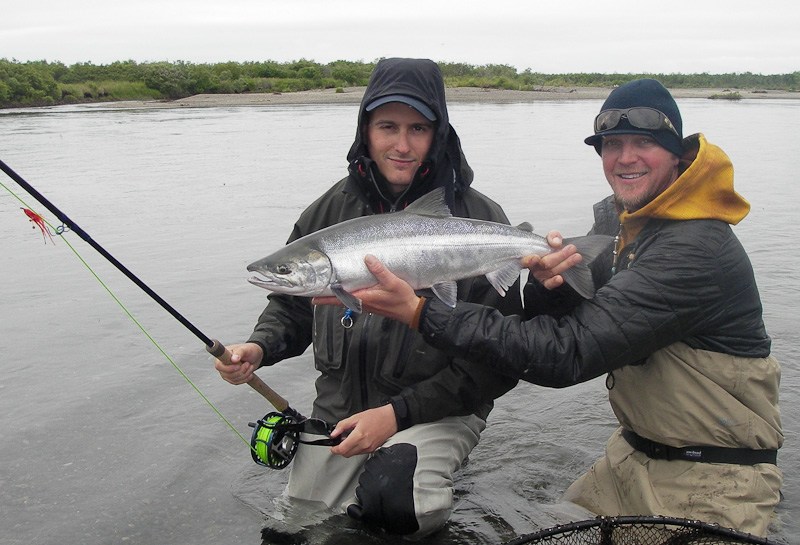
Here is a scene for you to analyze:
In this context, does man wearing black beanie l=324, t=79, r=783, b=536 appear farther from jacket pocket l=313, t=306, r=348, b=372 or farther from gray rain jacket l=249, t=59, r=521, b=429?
jacket pocket l=313, t=306, r=348, b=372

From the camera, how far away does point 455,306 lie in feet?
11.8

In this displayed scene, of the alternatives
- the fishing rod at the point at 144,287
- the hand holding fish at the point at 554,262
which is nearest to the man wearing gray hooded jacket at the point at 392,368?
the fishing rod at the point at 144,287

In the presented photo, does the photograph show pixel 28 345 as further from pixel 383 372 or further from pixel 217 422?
pixel 383 372

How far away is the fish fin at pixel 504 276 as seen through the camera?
384 cm

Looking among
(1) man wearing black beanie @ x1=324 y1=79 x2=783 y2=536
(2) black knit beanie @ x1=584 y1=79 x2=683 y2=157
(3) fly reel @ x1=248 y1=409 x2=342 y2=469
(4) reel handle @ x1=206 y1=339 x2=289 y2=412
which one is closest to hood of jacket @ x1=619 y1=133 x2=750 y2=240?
(1) man wearing black beanie @ x1=324 y1=79 x2=783 y2=536

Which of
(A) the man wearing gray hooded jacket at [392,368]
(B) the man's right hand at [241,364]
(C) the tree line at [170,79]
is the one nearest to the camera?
(A) the man wearing gray hooded jacket at [392,368]

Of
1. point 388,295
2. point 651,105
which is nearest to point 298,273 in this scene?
point 388,295

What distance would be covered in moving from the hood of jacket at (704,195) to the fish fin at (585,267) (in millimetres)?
303

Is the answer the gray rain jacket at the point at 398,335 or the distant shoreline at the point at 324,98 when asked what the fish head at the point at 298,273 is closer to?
the gray rain jacket at the point at 398,335

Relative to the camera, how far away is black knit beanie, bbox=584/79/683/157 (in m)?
3.86

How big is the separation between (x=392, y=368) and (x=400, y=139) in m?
1.24

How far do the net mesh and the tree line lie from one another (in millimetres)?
58652

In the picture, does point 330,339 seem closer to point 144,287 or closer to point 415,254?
point 415,254

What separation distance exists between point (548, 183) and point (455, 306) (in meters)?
12.8
